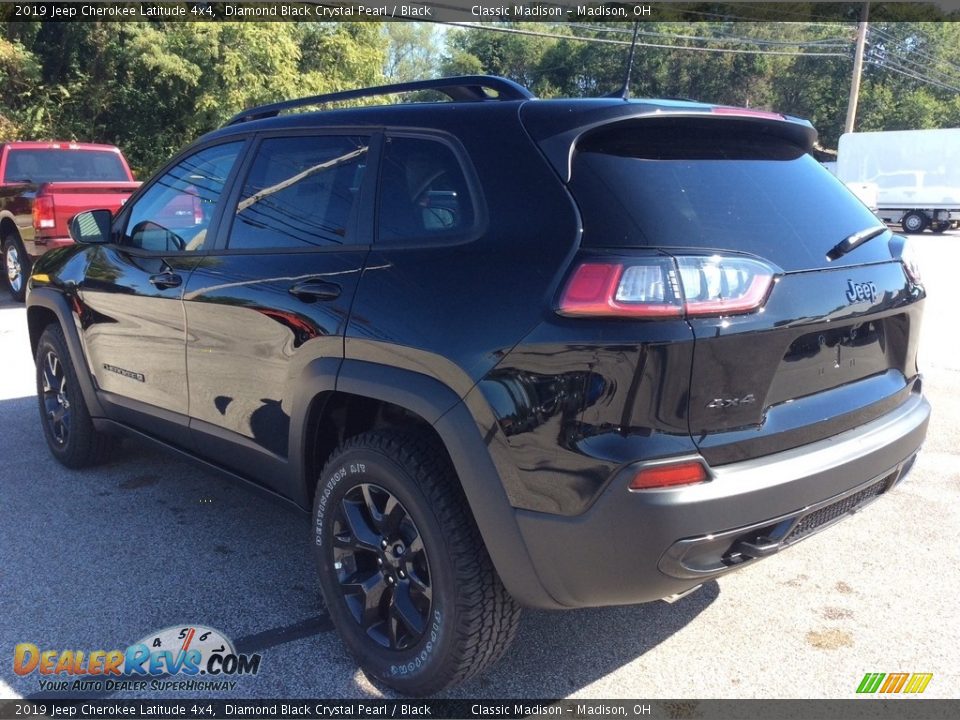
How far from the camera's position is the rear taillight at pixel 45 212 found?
9.23 m

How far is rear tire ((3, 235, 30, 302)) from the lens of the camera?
33.2ft

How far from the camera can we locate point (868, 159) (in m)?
27.8

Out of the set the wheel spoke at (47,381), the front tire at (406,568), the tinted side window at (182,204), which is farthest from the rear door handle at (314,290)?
the wheel spoke at (47,381)

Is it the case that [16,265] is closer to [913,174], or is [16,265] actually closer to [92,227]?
[92,227]

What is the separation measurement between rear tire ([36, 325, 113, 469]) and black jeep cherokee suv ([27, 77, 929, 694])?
159 centimetres

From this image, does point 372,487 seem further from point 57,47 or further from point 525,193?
point 57,47

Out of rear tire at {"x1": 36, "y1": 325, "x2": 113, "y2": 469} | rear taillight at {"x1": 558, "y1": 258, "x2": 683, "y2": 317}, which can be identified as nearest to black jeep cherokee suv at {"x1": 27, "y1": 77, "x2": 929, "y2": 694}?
rear taillight at {"x1": 558, "y1": 258, "x2": 683, "y2": 317}

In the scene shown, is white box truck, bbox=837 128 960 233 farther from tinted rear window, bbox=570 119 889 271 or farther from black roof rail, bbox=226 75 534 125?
black roof rail, bbox=226 75 534 125

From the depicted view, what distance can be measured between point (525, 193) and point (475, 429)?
2.26 ft

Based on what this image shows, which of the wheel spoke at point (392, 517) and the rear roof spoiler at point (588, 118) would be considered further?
the wheel spoke at point (392, 517)

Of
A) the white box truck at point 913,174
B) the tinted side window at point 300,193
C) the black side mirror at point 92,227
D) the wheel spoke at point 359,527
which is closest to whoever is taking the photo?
the wheel spoke at point 359,527

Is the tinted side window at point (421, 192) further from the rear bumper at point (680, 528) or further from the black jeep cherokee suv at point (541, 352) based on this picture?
the rear bumper at point (680, 528)

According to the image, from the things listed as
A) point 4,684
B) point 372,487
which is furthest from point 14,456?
point 372,487

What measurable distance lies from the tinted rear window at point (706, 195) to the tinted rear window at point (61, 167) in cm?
1002
